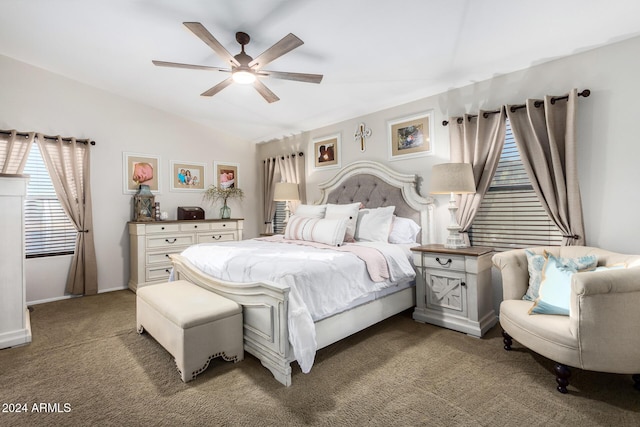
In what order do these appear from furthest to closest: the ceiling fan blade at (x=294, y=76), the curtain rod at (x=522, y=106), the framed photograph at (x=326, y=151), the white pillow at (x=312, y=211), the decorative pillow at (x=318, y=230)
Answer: the framed photograph at (x=326, y=151)
the white pillow at (x=312, y=211)
the decorative pillow at (x=318, y=230)
the ceiling fan blade at (x=294, y=76)
the curtain rod at (x=522, y=106)

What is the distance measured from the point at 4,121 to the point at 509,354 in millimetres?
5834

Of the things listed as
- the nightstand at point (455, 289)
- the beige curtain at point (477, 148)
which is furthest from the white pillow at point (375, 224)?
the beige curtain at point (477, 148)

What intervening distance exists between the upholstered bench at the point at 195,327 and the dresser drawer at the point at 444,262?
1.76 meters

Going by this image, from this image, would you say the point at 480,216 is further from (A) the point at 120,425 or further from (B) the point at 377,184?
(A) the point at 120,425

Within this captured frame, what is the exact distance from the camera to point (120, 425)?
1675 millimetres

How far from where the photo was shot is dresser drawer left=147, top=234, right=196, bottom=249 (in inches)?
177

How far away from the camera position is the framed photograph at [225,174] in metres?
5.63

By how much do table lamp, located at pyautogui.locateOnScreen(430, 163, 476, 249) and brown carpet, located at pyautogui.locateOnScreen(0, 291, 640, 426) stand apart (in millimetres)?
883

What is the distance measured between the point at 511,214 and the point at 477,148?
72 centimetres

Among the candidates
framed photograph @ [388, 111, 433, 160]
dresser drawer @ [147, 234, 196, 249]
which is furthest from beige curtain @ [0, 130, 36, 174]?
framed photograph @ [388, 111, 433, 160]

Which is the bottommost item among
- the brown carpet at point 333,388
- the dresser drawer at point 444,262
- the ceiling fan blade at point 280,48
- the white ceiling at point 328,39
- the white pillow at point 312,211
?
the brown carpet at point 333,388

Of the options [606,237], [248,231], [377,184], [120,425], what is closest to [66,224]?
[248,231]

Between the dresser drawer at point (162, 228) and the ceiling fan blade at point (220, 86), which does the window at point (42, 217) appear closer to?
the dresser drawer at point (162, 228)

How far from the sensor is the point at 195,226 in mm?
4895
